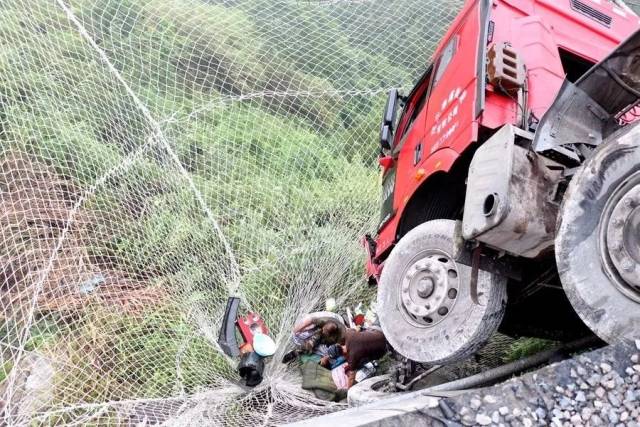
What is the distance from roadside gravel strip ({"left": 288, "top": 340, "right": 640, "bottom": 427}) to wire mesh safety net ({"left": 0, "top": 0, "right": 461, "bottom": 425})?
1737 mm

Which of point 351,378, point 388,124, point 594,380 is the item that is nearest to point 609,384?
point 594,380

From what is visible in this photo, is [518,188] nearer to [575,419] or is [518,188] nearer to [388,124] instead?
[575,419]

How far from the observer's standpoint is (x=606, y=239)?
6.23 ft

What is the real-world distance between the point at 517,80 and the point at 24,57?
4751 mm

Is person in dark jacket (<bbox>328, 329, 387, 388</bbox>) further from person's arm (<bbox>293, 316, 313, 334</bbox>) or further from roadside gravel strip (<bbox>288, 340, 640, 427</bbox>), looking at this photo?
roadside gravel strip (<bbox>288, 340, 640, 427</bbox>)

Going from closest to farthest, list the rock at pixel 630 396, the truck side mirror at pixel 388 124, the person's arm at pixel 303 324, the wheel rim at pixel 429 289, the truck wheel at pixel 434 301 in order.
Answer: the rock at pixel 630 396 < the truck wheel at pixel 434 301 < the wheel rim at pixel 429 289 < the truck side mirror at pixel 388 124 < the person's arm at pixel 303 324

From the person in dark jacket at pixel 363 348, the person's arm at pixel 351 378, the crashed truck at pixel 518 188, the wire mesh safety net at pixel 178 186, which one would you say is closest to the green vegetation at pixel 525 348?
the crashed truck at pixel 518 188

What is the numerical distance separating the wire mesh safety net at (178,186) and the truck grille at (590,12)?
2.32 meters

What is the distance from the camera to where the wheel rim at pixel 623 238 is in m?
1.81

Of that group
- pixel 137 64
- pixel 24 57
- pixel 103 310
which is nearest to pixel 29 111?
pixel 24 57

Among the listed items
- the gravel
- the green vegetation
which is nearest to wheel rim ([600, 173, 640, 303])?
the gravel

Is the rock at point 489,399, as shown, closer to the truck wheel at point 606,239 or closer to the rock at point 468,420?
the rock at point 468,420

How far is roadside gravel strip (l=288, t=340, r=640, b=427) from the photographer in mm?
1744

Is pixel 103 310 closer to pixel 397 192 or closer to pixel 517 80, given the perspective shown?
pixel 397 192
